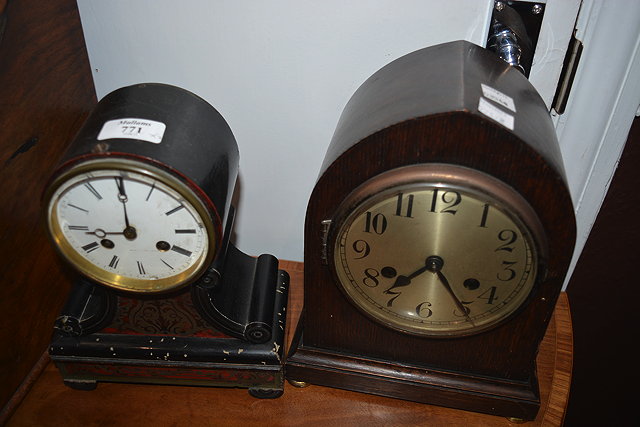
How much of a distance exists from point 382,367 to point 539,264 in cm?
38

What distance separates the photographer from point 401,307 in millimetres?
1044

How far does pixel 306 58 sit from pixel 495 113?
0.51 meters

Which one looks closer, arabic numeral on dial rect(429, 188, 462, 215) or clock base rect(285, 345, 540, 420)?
arabic numeral on dial rect(429, 188, 462, 215)

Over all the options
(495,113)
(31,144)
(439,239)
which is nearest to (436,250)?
(439,239)

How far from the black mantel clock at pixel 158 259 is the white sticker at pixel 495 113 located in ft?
1.45

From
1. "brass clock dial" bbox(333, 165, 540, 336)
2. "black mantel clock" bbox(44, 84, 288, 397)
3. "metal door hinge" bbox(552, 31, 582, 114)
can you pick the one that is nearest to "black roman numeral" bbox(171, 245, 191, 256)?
"black mantel clock" bbox(44, 84, 288, 397)

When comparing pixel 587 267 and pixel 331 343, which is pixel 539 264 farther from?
pixel 587 267

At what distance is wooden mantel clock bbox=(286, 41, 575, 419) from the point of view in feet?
2.84

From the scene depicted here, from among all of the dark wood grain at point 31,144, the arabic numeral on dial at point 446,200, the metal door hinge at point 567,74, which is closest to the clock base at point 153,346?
the dark wood grain at point 31,144

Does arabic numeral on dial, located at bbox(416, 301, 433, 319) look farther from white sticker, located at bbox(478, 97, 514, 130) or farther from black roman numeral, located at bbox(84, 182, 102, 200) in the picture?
black roman numeral, located at bbox(84, 182, 102, 200)

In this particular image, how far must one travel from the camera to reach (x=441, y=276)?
38.5 inches

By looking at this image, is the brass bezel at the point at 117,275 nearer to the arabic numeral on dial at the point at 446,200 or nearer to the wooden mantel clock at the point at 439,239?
the wooden mantel clock at the point at 439,239

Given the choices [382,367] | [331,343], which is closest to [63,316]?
[331,343]

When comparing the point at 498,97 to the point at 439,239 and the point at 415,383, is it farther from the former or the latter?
the point at 415,383
